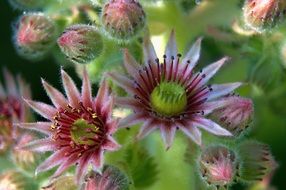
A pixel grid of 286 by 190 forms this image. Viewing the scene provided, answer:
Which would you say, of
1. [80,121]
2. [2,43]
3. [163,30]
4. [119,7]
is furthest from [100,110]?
[2,43]

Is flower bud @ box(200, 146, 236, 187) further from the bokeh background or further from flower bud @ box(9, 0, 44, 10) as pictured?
flower bud @ box(9, 0, 44, 10)

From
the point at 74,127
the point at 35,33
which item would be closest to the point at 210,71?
the point at 74,127

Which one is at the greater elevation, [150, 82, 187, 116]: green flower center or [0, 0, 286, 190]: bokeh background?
[0, 0, 286, 190]: bokeh background

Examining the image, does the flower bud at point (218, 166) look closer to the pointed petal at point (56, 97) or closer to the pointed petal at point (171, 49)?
the pointed petal at point (171, 49)

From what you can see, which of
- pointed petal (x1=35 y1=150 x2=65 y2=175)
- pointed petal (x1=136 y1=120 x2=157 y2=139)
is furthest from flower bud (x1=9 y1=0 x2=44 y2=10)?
pointed petal (x1=136 y1=120 x2=157 y2=139)

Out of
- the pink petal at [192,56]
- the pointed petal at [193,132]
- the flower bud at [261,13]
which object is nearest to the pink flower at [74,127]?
the pointed petal at [193,132]

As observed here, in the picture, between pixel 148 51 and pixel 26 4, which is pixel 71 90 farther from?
pixel 26 4
